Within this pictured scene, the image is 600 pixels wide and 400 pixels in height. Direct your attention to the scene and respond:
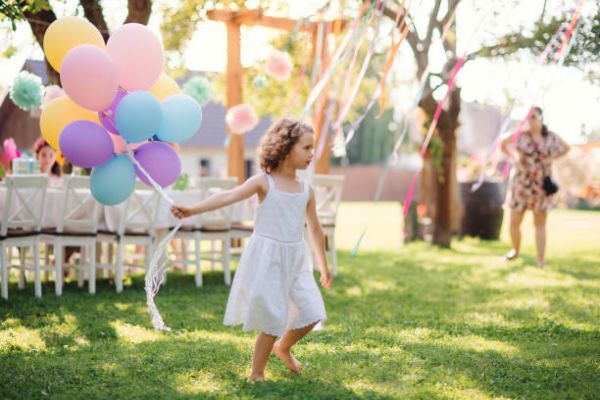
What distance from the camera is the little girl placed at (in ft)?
10.4

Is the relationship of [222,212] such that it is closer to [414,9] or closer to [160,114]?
[414,9]

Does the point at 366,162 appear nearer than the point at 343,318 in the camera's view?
No

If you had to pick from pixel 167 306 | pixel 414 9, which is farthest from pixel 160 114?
pixel 167 306

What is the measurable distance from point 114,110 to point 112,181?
14.9 inches

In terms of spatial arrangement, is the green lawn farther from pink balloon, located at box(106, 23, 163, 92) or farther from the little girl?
pink balloon, located at box(106, 23, 163, 92)

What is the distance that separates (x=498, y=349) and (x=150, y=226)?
339 cm

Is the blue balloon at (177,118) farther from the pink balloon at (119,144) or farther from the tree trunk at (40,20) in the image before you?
the tree trunk at (40,20)

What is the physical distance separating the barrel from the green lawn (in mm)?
4308

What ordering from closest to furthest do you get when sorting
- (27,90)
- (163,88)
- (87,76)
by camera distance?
1. (87,76)
2. (163,88)
3. (27,90)

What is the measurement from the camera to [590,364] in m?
3.65

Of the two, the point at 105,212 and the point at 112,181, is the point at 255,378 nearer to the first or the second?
the point at 112,181

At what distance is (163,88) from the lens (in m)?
3.66

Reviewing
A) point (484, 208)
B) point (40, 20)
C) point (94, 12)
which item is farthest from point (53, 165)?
point (484, 208)

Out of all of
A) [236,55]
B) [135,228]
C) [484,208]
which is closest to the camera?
[135,228]
